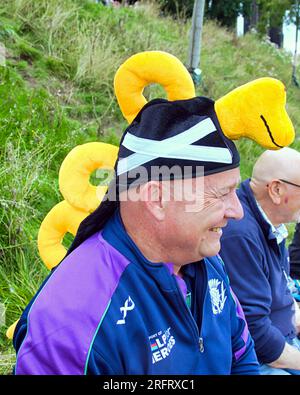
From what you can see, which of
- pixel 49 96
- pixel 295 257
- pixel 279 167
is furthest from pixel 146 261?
pixel 49 96

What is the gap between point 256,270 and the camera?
2.27 metres

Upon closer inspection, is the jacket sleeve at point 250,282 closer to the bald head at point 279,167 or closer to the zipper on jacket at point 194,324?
the bald head at point 279,167

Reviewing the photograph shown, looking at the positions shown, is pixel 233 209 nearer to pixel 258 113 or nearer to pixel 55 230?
pixel 258 113

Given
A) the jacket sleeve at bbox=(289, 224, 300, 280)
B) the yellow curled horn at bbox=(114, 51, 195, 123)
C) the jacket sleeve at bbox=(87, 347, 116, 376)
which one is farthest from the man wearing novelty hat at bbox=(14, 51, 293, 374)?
the jacket sleeve at bbox=(289, 224, 300, 280)

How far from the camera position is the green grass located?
3.11 metres

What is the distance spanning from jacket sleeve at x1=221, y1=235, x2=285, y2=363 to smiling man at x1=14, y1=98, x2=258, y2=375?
0.61m

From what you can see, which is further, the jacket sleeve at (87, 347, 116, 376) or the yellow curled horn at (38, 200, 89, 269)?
the yellow curled horn at (38, 200, 89, 269)

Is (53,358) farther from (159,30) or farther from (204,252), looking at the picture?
(159,30)

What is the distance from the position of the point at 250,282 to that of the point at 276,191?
0.48 metres

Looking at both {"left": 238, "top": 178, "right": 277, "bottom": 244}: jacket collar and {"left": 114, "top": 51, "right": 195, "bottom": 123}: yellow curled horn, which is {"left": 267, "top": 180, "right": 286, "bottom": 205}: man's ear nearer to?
{"left": 238, "top": 178, "right": 277, "bottom": 244}: jacket collar

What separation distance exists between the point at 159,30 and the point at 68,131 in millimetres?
5428

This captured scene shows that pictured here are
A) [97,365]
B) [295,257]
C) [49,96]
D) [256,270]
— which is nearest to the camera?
[97,365]

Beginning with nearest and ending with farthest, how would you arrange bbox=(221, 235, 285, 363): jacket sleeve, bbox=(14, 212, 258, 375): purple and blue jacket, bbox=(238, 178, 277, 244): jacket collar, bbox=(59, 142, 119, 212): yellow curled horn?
bbox=(14, 212, 258, 375): purple and blue jacket, bbox=(59, 142, 119, 212): yellow curled horn, bbox=(221, 235, 285, 363): jacket sleeve, bbox=(238, 178, 277, 244): jacket collar

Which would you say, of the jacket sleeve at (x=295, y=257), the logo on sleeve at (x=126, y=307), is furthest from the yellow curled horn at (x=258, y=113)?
the jacket sleeve at (x=295, y=257)
